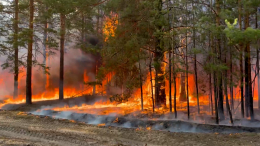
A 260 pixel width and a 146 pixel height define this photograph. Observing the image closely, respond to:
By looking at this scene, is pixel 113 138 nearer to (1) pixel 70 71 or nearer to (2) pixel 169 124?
(2) pixel 169 124

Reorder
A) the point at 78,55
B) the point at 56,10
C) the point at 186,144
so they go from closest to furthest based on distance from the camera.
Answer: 1. the point at 186,144
2. the point at 56,10
3. the point at 78,55

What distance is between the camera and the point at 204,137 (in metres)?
9.61

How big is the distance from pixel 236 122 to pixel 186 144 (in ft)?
18.2

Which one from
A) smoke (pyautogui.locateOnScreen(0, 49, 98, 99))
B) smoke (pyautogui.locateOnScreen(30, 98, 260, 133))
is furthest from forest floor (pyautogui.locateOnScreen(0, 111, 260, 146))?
smoke (pyautogui.locateOnScreen(0, 49, 98, 99))

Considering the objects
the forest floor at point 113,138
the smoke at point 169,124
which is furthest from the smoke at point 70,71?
the forest floor at point 113,138

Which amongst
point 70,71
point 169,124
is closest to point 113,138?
point 169,124

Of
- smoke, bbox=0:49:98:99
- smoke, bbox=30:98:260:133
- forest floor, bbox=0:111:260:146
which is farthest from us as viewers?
smoke, bbox=0:49:98:99

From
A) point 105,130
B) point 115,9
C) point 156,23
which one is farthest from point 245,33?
point 115,9

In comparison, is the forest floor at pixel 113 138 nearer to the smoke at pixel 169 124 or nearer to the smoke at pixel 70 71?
the smoke at pixel 169 124

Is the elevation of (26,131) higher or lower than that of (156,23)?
lower

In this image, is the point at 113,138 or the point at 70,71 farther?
the point at 70,71

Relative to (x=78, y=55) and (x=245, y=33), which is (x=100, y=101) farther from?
(x=245, y=33)

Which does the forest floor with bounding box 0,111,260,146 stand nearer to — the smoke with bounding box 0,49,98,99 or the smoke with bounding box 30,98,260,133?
the smoke with bounding box 30,98,260,133

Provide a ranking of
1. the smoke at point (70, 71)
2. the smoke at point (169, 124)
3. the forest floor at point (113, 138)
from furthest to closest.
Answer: the smoke at point (70, 71)
the smoke at point (169, 124)
the forest floor at point (113, 138)
